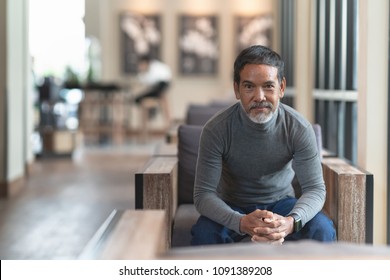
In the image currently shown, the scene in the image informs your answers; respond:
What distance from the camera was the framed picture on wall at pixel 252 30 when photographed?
48.2 ft

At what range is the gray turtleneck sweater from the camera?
9.02 feet

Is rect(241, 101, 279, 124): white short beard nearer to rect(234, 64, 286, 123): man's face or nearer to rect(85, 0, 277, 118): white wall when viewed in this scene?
rect(234, 64, 286, 123): man's face

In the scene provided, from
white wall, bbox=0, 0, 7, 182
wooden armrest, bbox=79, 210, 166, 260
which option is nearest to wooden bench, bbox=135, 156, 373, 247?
wooden armrest, bbox=79, 210, 166, 260

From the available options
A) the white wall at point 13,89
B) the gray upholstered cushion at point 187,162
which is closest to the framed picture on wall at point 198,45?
the white wall at point 13,89

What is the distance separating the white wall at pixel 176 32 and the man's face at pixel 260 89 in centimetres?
1202

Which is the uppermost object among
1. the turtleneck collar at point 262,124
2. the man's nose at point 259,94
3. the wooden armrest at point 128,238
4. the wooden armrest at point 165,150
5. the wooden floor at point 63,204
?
the man's nose at point 259,94

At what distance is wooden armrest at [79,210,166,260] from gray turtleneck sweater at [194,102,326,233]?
0.68 metres

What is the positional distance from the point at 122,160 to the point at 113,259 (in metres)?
8.58

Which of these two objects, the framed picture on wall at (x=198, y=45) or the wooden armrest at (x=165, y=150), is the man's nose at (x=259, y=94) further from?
the framed picture on wall at (x=198, y=45)

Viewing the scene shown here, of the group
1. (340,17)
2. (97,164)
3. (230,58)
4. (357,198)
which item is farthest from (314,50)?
(230,58)

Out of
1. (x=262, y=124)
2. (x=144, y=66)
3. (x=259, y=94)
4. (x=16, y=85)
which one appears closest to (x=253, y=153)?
(x=262, y=124)

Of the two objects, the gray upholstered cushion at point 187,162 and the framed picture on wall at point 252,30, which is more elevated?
the framed picture on wall at point 252,30

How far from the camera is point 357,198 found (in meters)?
2.93
